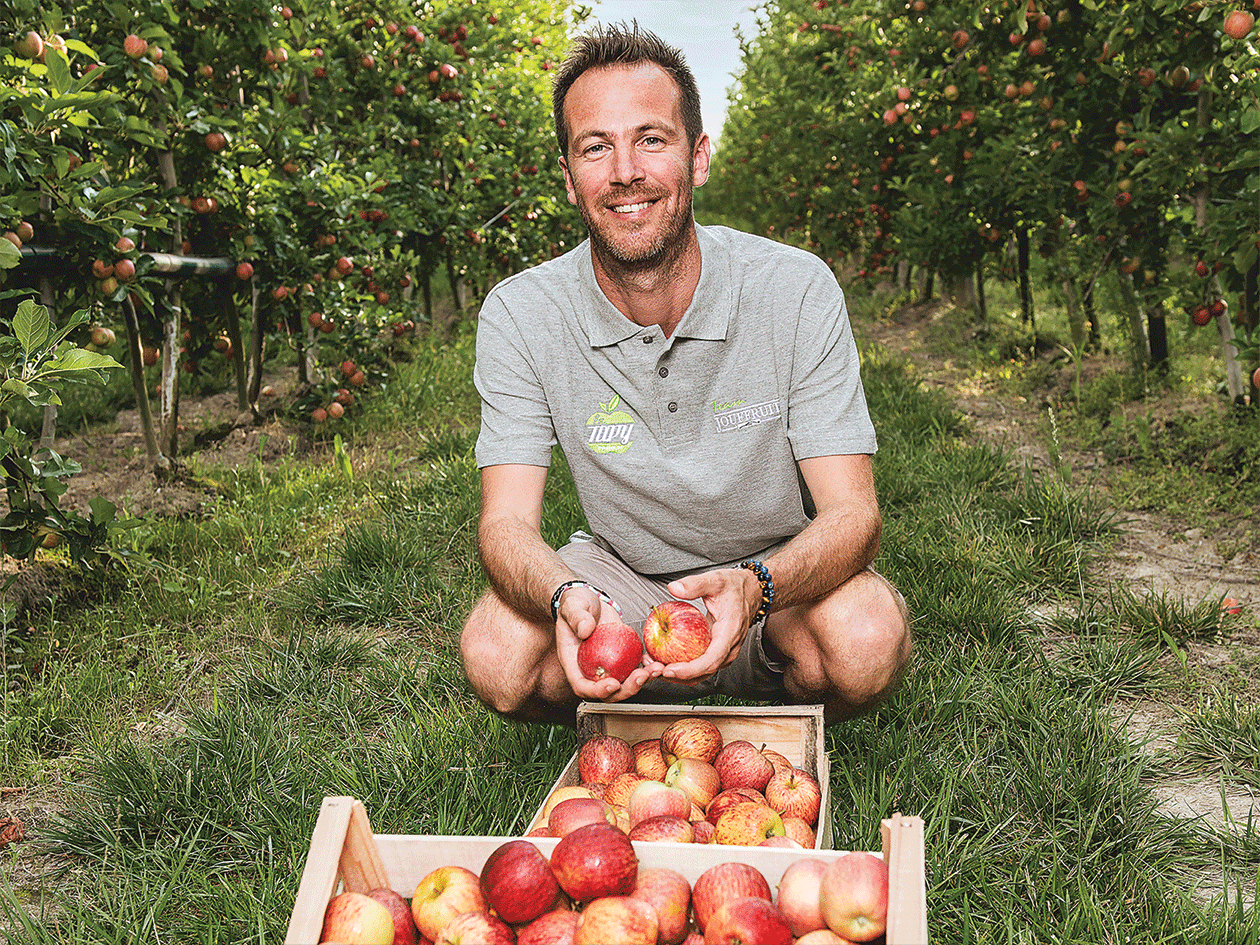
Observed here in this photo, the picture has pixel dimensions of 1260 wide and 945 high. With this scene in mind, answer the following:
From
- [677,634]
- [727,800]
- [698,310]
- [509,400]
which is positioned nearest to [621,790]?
[727,800]

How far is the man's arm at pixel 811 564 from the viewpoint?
6.05 ft

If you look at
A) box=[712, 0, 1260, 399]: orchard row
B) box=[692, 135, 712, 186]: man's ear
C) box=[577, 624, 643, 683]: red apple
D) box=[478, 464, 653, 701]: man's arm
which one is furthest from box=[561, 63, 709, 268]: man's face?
box=[712, 0, 1260, 399]: orchard row

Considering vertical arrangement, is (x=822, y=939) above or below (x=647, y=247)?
below

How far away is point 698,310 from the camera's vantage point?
2436 millimetres

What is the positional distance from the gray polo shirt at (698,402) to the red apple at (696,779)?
2.19 ft

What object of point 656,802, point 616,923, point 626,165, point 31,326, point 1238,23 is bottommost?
point 656,802

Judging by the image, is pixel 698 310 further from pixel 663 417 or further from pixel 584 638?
pixel 584 638

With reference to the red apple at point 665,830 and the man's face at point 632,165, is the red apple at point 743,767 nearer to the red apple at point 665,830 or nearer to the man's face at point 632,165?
the red apple at point 665,830

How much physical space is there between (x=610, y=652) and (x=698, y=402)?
779mm

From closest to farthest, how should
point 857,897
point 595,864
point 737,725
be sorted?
point 857,897 < point 595,864 < point 737,725

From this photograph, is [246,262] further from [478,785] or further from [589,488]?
[478,785]

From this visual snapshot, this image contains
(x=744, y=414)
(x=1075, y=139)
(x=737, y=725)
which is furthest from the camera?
(x=1075, y=139)

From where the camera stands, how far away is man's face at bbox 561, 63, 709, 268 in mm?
2434

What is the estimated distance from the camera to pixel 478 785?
7.52 ft
